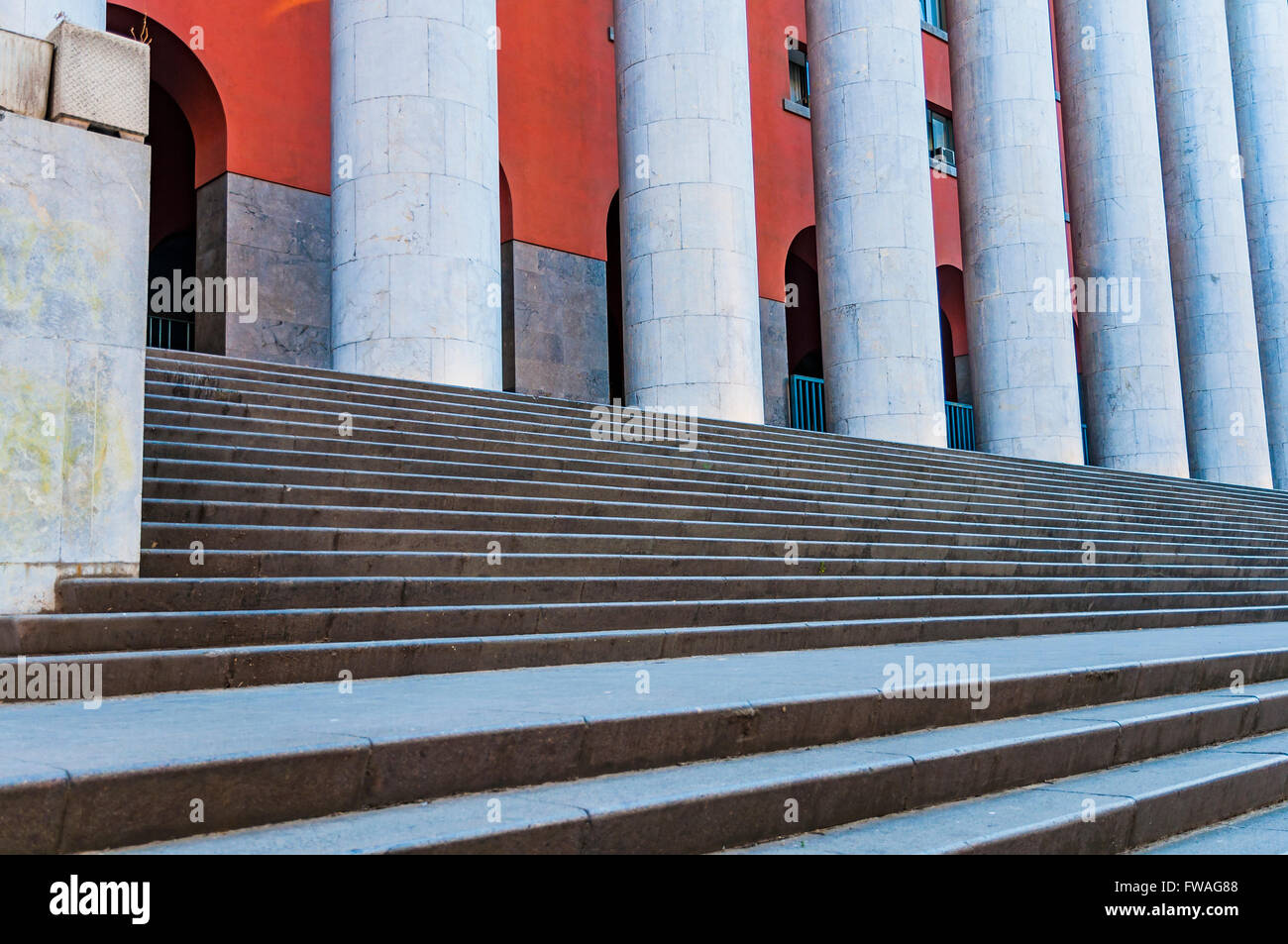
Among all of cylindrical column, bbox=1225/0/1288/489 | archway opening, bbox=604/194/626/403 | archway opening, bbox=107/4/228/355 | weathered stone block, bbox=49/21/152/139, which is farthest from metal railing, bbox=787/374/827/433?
weathered stone block, bbox=49/21/152/139

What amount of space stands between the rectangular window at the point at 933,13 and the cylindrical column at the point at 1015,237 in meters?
5.77

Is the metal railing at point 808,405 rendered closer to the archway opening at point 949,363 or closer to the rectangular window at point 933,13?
the archway opening at point 949,363

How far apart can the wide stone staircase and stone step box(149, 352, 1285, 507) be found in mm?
69

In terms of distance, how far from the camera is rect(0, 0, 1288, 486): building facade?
42.1 ft

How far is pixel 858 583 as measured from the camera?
28.8 feet

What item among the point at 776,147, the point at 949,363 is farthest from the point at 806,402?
the point at 949,363

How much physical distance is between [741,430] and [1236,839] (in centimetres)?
910

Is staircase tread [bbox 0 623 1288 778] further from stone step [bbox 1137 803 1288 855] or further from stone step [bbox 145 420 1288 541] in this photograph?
stone step [bbox 145 420 1288 541]

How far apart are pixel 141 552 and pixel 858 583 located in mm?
5127

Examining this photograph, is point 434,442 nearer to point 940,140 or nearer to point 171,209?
point 171,209

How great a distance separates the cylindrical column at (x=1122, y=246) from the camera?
22.3m

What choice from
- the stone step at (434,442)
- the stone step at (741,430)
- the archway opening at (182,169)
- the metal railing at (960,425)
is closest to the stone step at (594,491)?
the stone step at (434,442)
